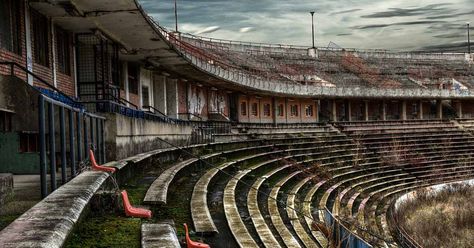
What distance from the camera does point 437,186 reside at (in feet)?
86.4

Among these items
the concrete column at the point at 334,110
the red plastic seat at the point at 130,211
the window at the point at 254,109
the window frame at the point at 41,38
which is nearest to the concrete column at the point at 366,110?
the concrete column at the point at 334,110

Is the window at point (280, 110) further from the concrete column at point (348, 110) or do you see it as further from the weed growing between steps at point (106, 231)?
the weed growing between steps at point (106, 231)

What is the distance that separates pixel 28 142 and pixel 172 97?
19.6 m

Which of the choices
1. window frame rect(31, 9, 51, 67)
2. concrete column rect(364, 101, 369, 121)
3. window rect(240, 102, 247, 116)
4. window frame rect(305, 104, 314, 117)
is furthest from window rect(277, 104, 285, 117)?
window frame rect(31, 9, 51, 67)

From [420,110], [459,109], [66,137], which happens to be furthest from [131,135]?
[459,109]

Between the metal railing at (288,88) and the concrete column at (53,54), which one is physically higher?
the metal railing at (288,88)

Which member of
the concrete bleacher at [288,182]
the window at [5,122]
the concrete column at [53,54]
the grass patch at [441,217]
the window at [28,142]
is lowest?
the grass patch at [441,217]

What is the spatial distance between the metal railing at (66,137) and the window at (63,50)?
467cm

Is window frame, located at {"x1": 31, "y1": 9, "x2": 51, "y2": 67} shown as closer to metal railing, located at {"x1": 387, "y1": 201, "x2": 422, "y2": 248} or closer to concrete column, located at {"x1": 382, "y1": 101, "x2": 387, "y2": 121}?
metal railing, located at {"x1": 387, "y1": 201, "x2": 422, "y2": 248}

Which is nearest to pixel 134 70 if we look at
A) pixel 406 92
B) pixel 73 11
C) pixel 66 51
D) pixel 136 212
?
pixel 66 51

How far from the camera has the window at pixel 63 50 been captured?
48.6 feet

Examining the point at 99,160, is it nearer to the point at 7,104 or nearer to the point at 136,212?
the point at 7,104

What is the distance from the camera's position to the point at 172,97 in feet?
95.3

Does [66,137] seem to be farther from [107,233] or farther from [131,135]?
[131,135]
